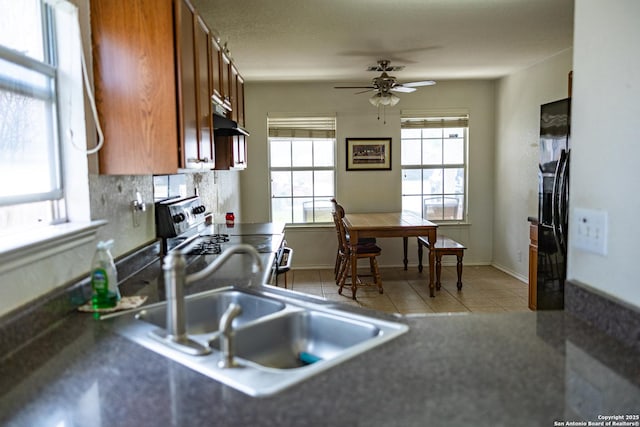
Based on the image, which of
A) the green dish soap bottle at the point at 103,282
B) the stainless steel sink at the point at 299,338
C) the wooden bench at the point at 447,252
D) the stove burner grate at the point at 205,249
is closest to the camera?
the stainless steel sink at the point at 299,338

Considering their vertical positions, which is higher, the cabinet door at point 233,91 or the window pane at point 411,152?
the cabinet door at point 233,91

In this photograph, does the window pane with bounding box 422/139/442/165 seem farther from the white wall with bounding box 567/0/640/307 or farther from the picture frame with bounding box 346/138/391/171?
the white wall with bounding box 567/0/640/307

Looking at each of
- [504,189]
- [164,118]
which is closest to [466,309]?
[504,189]

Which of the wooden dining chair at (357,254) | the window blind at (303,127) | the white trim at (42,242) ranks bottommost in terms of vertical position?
the wooden dining chair at (357,254)

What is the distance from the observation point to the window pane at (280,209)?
621 cm

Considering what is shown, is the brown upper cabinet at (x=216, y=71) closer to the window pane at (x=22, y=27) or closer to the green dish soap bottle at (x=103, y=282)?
the window pane at (x=22, y=27)

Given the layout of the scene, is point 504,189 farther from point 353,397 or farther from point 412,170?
point 353,397

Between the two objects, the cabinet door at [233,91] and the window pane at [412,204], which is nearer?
the cabinet door at [233,91]

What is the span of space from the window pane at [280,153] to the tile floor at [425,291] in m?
1.39

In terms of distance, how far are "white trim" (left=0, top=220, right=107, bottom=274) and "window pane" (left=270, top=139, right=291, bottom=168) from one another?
14.6 ft

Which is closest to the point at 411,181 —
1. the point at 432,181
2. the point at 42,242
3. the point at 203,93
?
the point at 432,181

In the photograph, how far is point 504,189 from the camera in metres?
5.86

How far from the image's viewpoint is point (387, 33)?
12.4 feet

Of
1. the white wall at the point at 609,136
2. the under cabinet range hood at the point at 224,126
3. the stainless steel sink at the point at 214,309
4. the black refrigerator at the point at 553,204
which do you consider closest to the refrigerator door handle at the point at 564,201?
the black refrigerator at the point at 553,204
